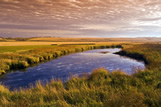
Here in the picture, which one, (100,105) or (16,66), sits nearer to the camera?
(100,105)

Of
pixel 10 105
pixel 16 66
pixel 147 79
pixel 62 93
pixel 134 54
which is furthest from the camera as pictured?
pixel 134 54

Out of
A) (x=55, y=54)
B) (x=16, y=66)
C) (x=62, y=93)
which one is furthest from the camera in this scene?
(x=55, y=54)

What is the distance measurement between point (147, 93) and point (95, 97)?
268cm

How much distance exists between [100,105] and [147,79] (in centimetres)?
611

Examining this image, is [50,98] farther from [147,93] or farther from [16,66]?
[16,66]

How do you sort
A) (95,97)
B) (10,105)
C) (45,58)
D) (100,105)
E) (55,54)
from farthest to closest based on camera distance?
(55,54) < (45,58) < (95,97) < (10,105) < (100,105)

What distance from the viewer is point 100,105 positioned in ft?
18.5

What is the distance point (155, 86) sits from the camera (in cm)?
831

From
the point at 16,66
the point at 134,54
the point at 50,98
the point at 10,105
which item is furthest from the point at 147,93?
the point at 134,54

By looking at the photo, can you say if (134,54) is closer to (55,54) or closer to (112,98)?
(55,54)

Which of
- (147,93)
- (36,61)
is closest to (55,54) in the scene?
(36,61)

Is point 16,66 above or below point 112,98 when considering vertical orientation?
below

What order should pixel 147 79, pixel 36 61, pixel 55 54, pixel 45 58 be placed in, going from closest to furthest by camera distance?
1. pixel 147 79
2. pixel 36 61
3. pixel 45 58
4. pixel 55 54

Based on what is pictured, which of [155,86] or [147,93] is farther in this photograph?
[155,86]
